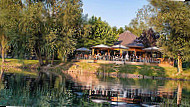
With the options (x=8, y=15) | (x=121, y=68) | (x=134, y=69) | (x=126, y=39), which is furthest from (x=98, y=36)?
(x=8, y=15)

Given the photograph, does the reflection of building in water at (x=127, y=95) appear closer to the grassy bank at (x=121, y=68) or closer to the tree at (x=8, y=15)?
the grassy bank at (x=121, y=68)

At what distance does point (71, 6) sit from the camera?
40.8m

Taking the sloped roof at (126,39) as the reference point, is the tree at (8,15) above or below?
above

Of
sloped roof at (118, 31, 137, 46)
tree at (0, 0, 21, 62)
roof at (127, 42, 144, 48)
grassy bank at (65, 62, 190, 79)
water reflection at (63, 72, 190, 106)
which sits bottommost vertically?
water reflection at (63, 72, 190, 106)

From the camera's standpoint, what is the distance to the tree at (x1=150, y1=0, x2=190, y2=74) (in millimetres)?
30125

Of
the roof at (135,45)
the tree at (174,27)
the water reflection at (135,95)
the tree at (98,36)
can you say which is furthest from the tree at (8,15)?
the roof at (135,45)

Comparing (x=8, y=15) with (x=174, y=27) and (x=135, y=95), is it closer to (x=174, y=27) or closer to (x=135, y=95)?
(x=174, y=27)

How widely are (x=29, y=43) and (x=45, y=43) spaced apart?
227 cm

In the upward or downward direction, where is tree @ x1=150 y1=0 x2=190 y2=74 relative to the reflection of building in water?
upward

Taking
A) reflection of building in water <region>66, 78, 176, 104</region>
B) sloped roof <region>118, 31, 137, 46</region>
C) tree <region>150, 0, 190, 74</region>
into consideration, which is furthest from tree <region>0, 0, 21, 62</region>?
reflection of building in water <region>66, 78, 176, 104</region>

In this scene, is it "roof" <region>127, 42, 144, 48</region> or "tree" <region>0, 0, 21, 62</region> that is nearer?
"tree" <region>0, 0, 21, 62</region>

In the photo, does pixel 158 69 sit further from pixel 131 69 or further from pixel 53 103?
pixel 53 103

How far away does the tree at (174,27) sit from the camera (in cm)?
3012

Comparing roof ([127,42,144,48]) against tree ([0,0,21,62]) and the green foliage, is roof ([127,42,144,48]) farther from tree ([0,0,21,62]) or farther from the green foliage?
tree ([0,0,21,62])
